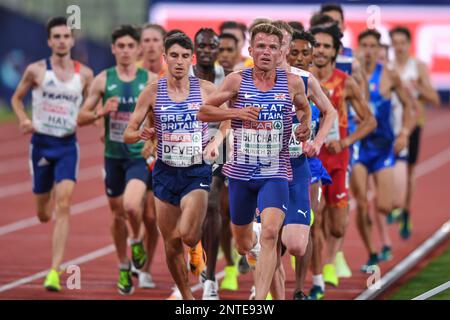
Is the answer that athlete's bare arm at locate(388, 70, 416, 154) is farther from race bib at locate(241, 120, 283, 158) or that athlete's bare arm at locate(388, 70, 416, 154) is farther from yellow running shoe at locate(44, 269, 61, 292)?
race bib at locate(241, 120, 283, 158)

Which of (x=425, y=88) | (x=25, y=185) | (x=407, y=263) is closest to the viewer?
(x=407, y=263)

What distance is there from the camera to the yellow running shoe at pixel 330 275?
12016 mm

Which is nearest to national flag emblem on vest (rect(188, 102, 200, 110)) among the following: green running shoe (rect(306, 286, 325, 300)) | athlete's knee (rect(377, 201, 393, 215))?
green running shoe (rect(306, 286, 325, 300))

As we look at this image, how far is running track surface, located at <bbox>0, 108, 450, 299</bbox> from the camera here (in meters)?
11.7

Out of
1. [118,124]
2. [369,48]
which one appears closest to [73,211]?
[369,48]

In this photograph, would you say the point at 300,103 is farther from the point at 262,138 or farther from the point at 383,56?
the point at 383,56

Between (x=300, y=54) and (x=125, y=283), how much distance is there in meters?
2.72

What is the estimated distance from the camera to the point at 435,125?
37250 millimetres

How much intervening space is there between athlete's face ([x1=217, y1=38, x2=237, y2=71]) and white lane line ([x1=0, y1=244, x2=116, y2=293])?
267 cm

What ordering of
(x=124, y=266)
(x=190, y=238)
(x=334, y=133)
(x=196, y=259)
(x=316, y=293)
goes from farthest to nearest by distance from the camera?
(x=124, y=266) < (x=334, y=133) < (x=316, y=293) < (x=196, y=259) < (x=190, y=238)

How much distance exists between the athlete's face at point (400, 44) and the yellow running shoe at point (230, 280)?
5157mm

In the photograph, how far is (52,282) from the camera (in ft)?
38.0
